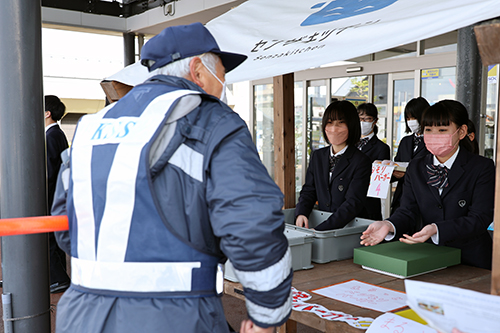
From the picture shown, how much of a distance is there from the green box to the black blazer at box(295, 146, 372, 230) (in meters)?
0.51

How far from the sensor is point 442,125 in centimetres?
241

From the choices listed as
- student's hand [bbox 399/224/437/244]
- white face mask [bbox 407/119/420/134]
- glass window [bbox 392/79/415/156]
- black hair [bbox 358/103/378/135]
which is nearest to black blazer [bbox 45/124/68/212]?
black hair [bbox 358/103/378/135]

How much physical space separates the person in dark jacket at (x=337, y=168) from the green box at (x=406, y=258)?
0.66m

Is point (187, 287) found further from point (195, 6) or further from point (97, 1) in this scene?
point (97, 1)

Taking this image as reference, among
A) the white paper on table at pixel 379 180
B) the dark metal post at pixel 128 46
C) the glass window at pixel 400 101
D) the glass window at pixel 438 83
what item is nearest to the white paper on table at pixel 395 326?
the white paper on table at pixel 379 180

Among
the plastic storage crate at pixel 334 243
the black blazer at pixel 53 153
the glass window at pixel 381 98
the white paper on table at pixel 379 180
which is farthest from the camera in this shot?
the glass window at pixel 381 98

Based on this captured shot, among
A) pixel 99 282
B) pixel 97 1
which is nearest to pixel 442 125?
pixel 99 282

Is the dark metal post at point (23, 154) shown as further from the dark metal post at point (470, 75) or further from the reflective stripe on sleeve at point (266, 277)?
the dark metal post at point (470, 75)

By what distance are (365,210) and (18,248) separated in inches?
99.3

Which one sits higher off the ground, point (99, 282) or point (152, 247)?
point (152, 247)

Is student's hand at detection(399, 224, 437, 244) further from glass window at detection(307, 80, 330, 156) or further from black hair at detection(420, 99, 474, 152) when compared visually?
glass window at detection(307, 80, 330, 156)

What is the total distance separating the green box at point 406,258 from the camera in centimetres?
211

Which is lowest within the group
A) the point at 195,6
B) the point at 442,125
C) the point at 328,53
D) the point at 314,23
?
the point at 442,125

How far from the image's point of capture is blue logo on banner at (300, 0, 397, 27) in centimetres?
225
